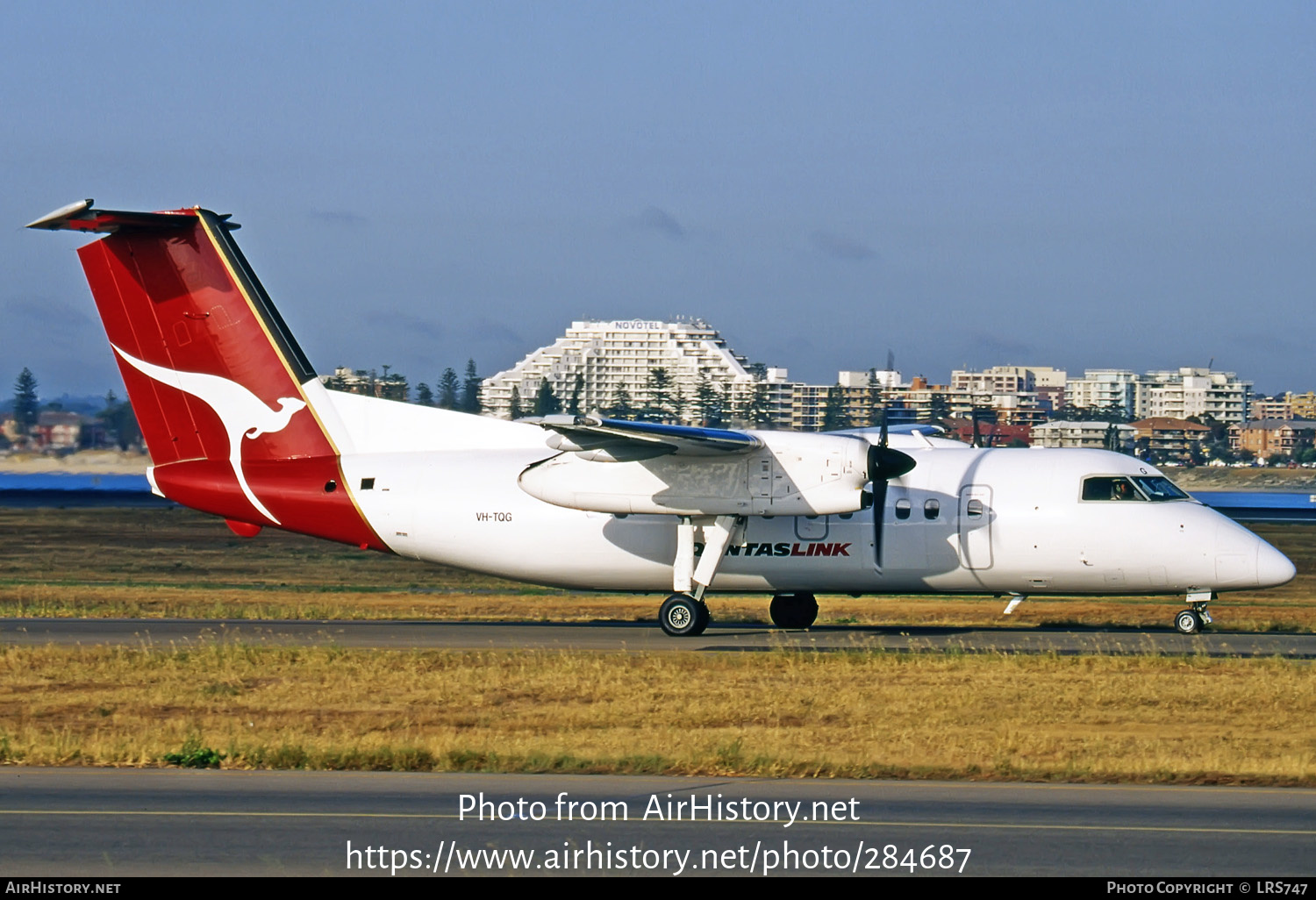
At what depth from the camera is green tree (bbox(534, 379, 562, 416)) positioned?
30.8m

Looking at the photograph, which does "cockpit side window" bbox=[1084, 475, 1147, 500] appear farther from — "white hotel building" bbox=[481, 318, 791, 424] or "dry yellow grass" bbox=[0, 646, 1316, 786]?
"white hotel building" bbox=[481, 318, 791, 424]

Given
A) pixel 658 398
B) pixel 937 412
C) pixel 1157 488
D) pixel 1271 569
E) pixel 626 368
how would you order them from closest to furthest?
pixel 1271 569
pixel 1157 488
pixel 937 412
pixel 658 398
pixel 626 368

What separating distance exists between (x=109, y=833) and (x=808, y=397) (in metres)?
59.3

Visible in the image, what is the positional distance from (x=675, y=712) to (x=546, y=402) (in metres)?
16.2

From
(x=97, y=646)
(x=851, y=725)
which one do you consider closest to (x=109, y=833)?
(x=851, y=725)

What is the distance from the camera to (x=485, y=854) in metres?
8.41

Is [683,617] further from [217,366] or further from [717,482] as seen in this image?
[217,366]

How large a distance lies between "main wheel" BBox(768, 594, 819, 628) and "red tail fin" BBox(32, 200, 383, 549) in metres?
6.78

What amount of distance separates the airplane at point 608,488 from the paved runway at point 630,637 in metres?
0.78

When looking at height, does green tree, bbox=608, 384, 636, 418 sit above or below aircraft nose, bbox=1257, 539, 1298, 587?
above

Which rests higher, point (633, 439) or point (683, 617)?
point (633, 439)

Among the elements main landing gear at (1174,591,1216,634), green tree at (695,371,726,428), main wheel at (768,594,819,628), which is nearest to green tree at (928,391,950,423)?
green tree at (695,371,726,428)

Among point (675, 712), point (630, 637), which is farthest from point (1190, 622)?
point (675, 712)

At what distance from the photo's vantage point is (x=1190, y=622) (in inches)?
880
